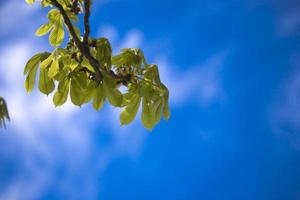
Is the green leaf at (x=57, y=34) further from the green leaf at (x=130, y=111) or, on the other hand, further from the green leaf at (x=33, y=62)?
the green leaf at (x=130, y=111)

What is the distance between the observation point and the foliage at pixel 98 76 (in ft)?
6.77

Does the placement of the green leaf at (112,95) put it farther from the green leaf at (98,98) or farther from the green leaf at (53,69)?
the green leaf at (53,69)

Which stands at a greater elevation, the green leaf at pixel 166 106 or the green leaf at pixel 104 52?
the green leaf at pixel 104 52

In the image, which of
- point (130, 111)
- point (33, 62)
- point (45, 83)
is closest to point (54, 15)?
point (33, 62)

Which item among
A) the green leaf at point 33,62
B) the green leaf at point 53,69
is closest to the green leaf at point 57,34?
the green leaf at point 33,62

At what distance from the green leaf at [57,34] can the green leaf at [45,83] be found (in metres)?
0.32

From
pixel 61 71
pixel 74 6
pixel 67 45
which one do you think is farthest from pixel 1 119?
pixel 74 6

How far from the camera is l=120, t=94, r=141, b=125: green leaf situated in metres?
2.13

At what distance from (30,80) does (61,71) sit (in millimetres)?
263

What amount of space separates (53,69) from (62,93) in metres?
0.12

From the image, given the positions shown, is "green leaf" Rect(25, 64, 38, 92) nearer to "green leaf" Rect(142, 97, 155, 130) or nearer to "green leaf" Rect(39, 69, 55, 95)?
"green leaf" Rect(39, 69, 55, 95)

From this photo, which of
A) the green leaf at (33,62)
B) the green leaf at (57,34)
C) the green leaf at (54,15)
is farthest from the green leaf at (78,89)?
Answer: the green leaf at (54,15)

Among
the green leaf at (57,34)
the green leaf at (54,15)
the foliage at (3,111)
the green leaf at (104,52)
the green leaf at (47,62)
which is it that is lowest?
the foliage at (3,111)

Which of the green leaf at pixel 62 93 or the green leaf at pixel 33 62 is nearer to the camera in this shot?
the green leaf at pixel 62 93
